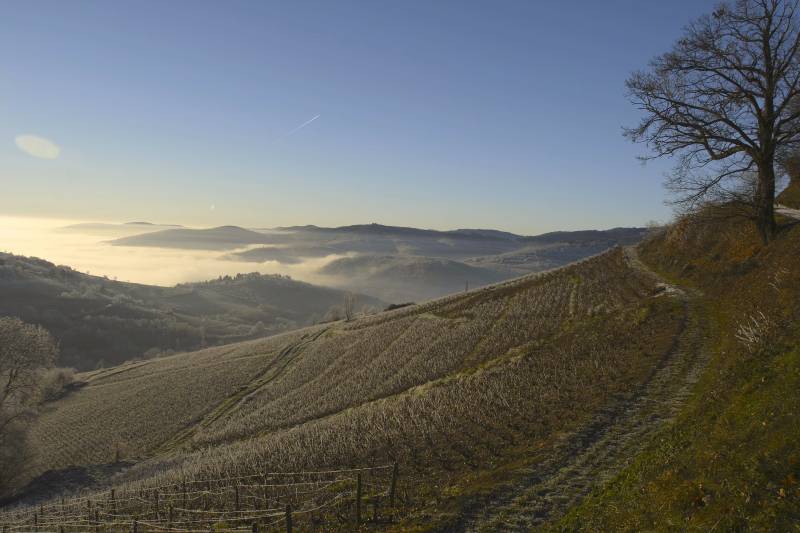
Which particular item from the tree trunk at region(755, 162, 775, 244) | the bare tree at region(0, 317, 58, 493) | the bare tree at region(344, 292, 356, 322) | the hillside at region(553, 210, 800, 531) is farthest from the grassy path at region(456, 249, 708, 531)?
the bare tree at region(344, 292, 356, 322)

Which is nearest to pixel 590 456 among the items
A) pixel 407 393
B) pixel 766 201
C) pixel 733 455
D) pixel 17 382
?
pixel 733 455

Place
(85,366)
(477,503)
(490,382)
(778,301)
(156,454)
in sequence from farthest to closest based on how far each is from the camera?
(85,366) < (156,454) < (490,382) < (778,301) < (477,503)

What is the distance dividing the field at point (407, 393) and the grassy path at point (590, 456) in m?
0.81

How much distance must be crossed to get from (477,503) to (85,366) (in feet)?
681

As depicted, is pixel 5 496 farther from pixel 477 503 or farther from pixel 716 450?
pixel 716 450

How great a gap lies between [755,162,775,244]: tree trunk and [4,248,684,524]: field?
20.3 feet

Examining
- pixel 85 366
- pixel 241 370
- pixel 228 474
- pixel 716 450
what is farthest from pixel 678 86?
pixel 85 366

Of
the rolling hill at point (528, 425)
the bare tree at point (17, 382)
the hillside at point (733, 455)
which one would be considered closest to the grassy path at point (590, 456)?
the rolling hill at point (528, 425)

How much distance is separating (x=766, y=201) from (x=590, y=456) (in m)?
18.5

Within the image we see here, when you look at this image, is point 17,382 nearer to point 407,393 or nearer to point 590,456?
Result: point 407,393

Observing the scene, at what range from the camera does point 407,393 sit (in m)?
34.8

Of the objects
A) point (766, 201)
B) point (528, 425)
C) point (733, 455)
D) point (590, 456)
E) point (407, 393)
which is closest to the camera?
point (733, 455)

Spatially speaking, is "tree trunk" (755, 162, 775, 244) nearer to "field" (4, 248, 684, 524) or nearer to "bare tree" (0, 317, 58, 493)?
"field" (4, 248, 684, 524)

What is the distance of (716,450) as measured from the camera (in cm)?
1096
